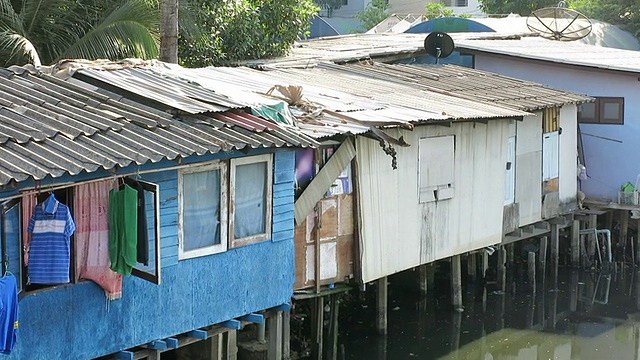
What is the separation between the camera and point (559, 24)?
2734 centimetres

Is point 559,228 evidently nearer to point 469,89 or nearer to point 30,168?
point 469,89

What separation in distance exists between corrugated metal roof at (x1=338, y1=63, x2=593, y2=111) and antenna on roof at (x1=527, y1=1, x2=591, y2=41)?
4.96 meters

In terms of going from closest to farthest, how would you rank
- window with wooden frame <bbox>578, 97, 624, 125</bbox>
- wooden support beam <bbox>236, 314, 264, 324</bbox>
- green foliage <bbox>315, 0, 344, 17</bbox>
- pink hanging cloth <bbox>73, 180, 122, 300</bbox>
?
pink hanging cloth <bbox>73, 180, 122, 300</bbox> → wooden support beam <bbox>236, 314, 264, 324</bbox> → window with wooden frame <bbox>578, 97, 624, 125</bbox> → green foliage <bbox>315, 0, 344, 17</bbox>

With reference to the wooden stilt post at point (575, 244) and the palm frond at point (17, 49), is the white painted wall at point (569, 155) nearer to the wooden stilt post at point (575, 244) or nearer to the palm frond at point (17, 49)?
the wooden stilt post at point (575, 244)

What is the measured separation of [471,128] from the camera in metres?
17.6

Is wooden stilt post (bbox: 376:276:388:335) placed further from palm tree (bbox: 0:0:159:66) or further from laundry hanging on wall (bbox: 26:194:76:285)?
laundry hanging on wall (bbox: 26:194:76:285)

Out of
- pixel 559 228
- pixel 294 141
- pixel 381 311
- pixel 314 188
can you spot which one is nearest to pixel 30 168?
pixel 294 141

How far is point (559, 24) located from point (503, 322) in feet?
35.7

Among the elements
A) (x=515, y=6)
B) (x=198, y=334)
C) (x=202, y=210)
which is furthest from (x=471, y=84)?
(x=515, y=6)

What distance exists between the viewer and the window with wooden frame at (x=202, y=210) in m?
11.6

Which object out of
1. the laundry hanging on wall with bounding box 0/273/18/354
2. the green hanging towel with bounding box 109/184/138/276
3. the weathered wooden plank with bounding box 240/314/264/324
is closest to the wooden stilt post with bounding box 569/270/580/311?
the weathered wooden plank with bounding box 240/314/264/324

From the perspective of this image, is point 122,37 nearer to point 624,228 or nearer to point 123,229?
point 123,229

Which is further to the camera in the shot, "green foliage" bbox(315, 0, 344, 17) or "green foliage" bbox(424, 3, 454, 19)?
"green foliage" bbox(315, 0, 344, 17)

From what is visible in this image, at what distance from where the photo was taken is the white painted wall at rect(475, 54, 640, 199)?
2319 centimetres
